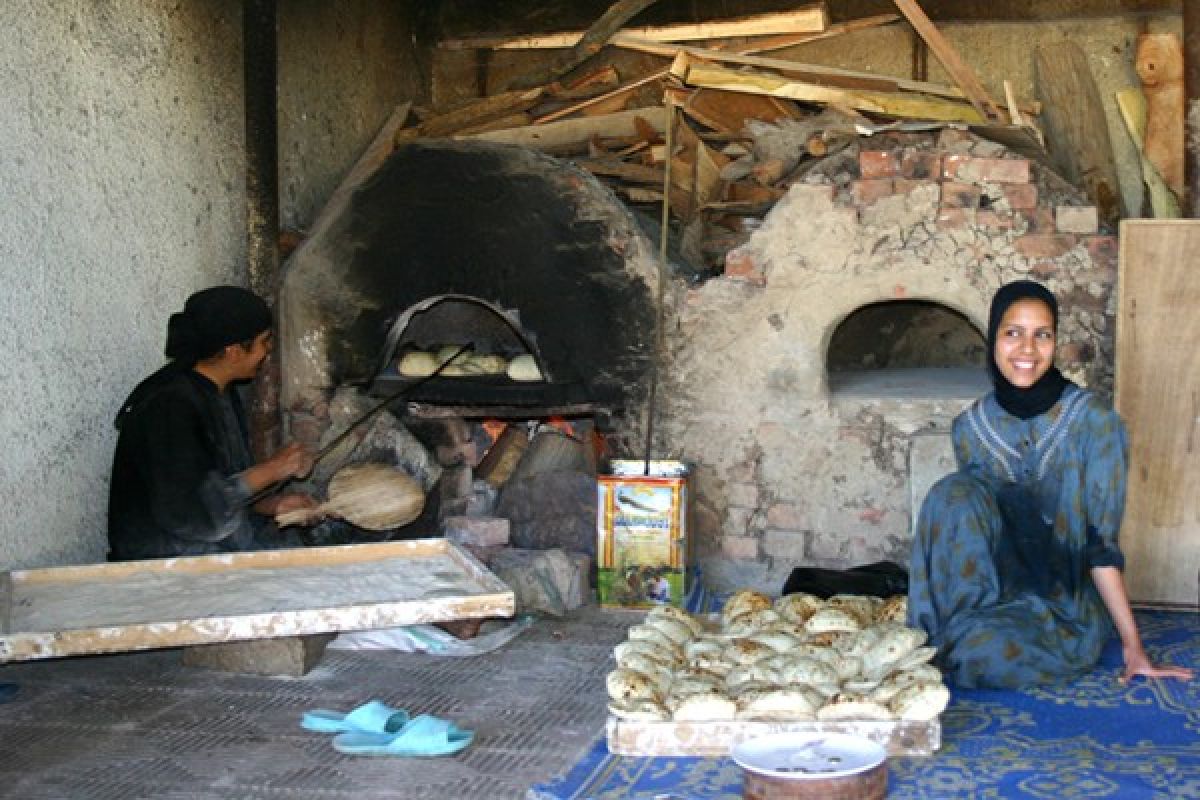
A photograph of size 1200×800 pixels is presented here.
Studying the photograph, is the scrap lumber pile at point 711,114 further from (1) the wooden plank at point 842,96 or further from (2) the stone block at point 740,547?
(2) the stone block at point 740,547

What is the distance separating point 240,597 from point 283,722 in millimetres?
381

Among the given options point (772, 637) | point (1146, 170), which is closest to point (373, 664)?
point (772, 637)

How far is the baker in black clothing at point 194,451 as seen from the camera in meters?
4.13

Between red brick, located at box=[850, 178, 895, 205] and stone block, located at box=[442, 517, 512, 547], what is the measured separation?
5.84ft

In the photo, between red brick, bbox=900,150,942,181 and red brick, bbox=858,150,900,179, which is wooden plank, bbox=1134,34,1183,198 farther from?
red brick, bbox=858,150,900,179

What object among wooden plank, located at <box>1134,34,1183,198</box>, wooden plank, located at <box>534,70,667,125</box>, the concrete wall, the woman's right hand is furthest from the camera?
wooden plank, located at <box>534,70,667,125</box>

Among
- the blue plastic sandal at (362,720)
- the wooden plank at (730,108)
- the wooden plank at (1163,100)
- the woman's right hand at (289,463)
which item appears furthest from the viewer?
the wooden plank at (730,108)

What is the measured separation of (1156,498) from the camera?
4.70 m

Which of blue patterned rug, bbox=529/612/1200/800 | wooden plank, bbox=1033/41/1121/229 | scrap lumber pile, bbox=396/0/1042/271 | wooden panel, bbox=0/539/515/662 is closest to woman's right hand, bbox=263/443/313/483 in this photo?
wooden panel, bbox=0/539/515/662

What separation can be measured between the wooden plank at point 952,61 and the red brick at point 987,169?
547 millimetres

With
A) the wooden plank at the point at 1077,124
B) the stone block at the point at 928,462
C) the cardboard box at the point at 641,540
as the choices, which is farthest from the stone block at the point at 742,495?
the wooden plank at the point at 1077,124

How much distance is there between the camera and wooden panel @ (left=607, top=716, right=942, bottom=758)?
308 cm

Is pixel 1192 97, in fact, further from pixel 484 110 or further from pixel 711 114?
pixel 484 110

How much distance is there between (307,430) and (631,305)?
4.67 ft
